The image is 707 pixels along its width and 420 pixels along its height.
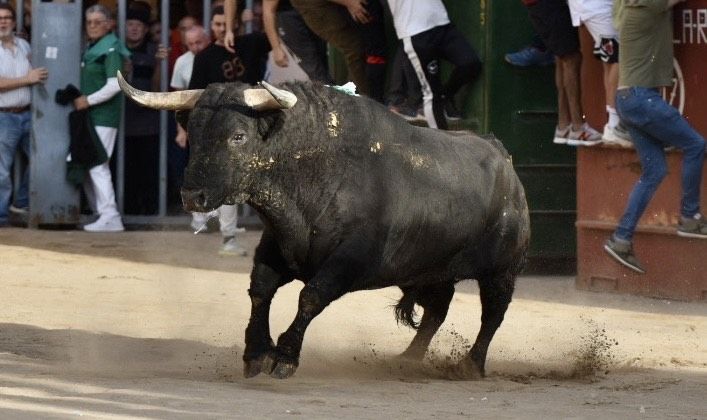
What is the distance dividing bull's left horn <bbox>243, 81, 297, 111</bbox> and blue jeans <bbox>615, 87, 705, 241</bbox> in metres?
3.84

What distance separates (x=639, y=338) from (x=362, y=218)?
9.11 feet

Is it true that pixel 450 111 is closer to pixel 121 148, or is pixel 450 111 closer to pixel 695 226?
pixel 695 226

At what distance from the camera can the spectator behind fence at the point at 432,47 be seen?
40.6 ft

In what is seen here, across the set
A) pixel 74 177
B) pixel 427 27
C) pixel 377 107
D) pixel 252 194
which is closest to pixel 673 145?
pixel 427 27

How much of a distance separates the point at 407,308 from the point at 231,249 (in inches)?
173

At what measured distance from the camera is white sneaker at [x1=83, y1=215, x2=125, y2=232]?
14.9 m

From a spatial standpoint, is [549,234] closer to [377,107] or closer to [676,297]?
[676,297]

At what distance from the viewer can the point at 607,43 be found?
38.0ft

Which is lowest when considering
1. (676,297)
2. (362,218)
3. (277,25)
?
(676,297)

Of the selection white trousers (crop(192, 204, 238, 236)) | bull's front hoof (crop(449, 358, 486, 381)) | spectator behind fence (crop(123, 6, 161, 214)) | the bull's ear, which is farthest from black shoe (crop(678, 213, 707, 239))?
spectator behind fence (crop(123, 6, 161, 214))

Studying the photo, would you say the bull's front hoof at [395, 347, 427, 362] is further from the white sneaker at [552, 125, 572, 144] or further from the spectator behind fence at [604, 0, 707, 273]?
the white sneaker at [552, 125, 572, 144]

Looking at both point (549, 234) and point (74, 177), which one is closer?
point (549, 234)

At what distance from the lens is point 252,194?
800cm

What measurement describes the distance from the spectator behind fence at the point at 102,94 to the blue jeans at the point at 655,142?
16.4 feet
